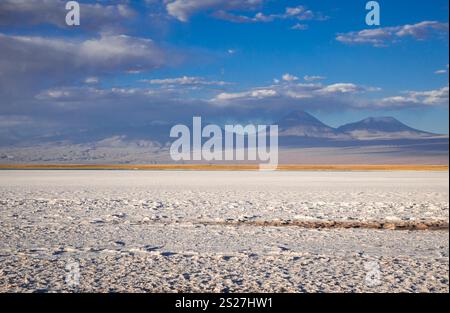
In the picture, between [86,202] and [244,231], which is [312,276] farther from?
[86,202]

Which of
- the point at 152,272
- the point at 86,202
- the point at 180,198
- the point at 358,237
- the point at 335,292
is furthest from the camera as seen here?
the point at 180,198

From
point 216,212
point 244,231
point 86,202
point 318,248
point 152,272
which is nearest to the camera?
point 152,272

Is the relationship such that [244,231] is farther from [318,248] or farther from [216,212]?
[216,212]

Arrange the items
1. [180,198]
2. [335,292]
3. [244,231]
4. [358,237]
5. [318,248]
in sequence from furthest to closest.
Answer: [180,198] < [244,231] < [358,237] < [318,248] < [335,292]

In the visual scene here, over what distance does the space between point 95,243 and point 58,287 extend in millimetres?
2471

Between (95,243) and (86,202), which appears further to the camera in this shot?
(86,202)

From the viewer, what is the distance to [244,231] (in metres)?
8.55
